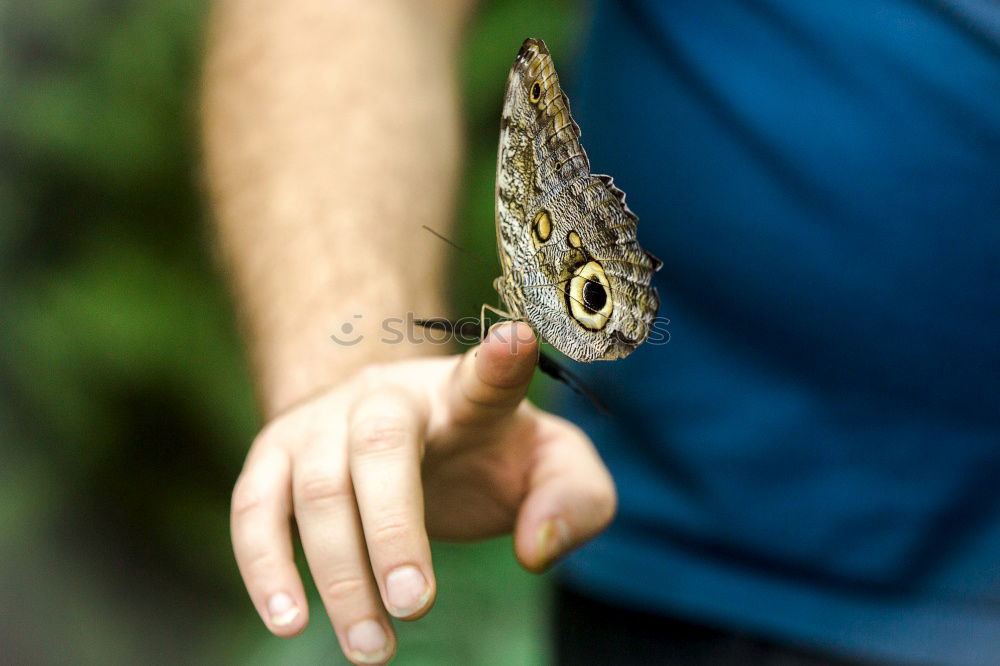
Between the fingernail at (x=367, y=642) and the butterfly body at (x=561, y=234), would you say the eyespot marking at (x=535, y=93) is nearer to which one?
the butterfly body at (x=561, y=234)

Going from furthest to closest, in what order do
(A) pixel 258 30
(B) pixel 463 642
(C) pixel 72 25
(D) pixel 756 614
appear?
(C) pixel 72 25
(B) pixel 463 642
(A) pixel 258 30
(D) pixel 756 614

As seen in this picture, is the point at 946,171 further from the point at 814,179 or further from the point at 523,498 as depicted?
the point at 523,498

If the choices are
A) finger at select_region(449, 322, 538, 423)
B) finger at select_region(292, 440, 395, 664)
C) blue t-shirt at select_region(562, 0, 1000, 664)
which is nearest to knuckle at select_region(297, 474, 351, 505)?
finger at select_region(292, 440, 395, 664)

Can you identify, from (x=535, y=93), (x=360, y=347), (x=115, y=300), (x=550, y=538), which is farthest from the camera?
(x=115, y=300)

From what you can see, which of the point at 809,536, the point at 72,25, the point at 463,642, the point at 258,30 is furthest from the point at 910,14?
the point at 72,25

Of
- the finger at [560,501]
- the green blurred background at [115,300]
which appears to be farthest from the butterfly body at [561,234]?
the green blurred background at [115,300]

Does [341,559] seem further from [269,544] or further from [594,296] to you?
[594,296]

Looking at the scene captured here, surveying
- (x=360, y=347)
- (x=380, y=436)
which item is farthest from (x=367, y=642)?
(x=360, y=347)

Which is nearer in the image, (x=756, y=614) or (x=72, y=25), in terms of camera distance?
(x=756, y=614)
